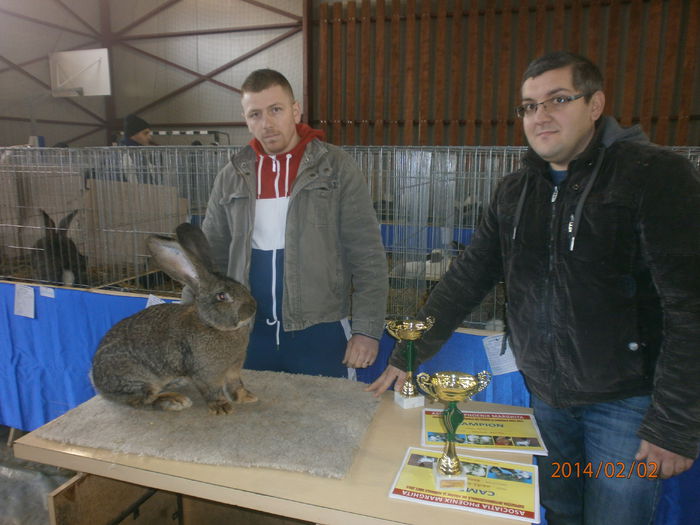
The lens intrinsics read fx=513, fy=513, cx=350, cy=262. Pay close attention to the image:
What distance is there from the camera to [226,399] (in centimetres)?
142

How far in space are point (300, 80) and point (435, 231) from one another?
6.56 metres

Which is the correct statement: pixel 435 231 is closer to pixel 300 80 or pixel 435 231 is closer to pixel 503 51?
pixel 503 51

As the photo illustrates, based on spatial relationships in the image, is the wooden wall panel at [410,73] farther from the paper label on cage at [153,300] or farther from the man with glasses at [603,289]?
the man with glasses at [603,289]

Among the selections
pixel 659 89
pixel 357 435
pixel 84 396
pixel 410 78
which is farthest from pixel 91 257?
pixel 659 89

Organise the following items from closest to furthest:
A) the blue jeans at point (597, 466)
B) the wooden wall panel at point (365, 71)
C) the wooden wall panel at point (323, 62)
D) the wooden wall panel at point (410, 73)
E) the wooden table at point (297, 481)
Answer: the wooden table at point (297, 481) < the blue jeans at point (597, 466) < the wooden wall panel at point (410, 73) < the wooden wall panel at point (365, 71) < the wooden wall panel at point (323, 62)

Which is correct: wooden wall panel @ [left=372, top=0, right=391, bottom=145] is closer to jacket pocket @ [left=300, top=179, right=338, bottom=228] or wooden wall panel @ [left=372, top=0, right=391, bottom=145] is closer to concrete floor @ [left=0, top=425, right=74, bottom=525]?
concrete floor @ [left=0, top=425, right=74, bottom=525]

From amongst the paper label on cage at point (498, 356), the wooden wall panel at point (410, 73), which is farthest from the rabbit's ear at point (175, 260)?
the wooden wall panel at point (410, 73)

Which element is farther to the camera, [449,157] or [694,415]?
[449,157]

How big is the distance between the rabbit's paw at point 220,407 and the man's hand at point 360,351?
481 millimetres

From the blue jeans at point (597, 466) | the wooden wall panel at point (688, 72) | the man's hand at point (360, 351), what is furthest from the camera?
the wooden wall panel at point (688, 72)

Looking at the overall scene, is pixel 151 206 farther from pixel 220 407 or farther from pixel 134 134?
pixel 134 134

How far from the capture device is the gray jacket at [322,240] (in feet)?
5.56

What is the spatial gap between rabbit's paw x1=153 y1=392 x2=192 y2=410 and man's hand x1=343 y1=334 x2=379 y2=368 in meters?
0.55

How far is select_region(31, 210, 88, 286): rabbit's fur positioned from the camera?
3.12 metres
